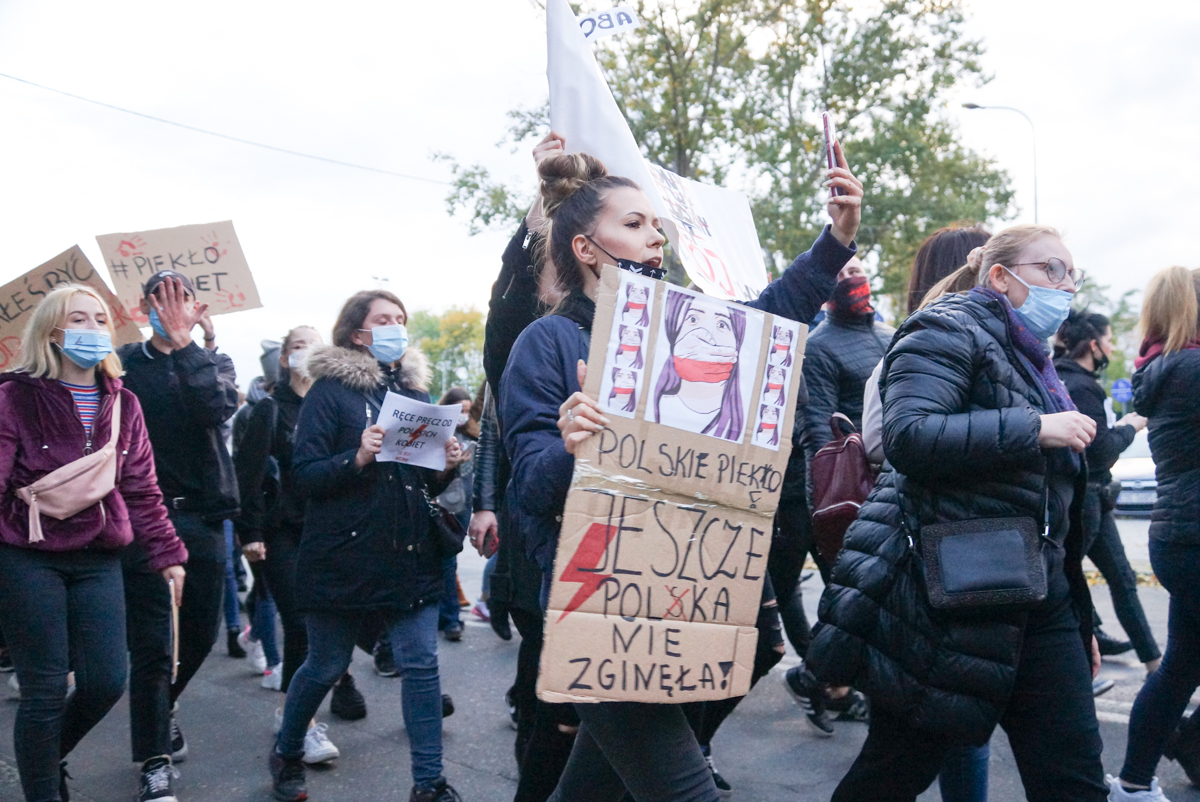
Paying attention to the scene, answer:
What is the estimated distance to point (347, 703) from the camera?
478 cm

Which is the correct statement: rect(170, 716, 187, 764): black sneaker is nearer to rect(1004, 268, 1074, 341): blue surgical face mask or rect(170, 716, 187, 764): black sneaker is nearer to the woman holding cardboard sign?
the woman holding cardboard sign

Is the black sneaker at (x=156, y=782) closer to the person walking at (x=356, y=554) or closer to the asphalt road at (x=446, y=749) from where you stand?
the asphalt road at (x=446, y=749)

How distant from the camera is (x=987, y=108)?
27641 mm

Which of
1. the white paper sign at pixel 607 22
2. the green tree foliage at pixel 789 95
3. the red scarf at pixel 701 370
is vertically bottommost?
the red scarf at pixel 701 370

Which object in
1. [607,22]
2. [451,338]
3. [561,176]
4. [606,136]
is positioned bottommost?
[451,338]

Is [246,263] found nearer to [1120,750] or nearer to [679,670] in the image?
[679,670]

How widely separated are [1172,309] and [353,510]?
3.19 meters

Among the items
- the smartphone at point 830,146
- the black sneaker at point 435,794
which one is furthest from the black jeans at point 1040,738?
the black sneaker at point 435,794

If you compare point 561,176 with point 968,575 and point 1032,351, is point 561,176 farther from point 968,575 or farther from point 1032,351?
point 968,575

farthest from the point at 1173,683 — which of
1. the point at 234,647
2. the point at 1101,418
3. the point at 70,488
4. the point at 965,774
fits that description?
the point at 234,647

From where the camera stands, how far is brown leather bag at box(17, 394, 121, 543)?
315 cm

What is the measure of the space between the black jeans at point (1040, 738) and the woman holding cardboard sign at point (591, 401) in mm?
576

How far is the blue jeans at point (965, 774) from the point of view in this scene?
283 cm

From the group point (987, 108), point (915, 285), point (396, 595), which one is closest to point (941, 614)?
point (915, 285)
